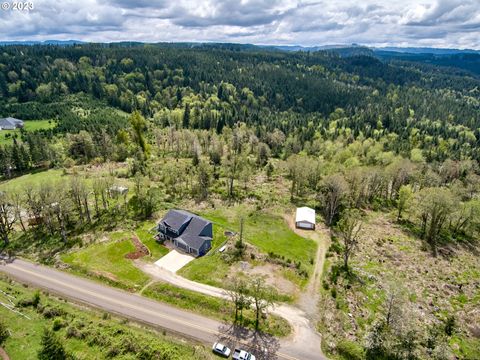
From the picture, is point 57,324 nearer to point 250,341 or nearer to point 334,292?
point 250,341

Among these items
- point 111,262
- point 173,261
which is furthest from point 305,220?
point 111,262

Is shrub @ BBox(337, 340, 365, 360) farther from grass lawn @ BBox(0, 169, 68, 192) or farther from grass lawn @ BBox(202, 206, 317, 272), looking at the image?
grass lawn @ BBox(0, 169, 68, 192)

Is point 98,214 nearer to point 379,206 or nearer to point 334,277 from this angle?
point 334,277

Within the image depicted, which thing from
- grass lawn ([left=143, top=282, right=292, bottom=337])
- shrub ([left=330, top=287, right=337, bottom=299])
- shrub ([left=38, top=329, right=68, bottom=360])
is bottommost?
shrub ([left=330, top=287, right=337, bottom=299])

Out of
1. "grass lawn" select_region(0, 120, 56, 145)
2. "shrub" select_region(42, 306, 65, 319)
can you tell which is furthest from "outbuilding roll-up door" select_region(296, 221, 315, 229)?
"grass lawn" select_region(0, 120, 56, 145)

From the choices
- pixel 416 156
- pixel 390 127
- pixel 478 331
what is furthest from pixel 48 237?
pixel 390 127

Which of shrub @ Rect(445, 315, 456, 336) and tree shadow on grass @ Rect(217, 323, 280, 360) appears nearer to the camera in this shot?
tree shadow on grass @ Rect(217, 323, 280, 360)
